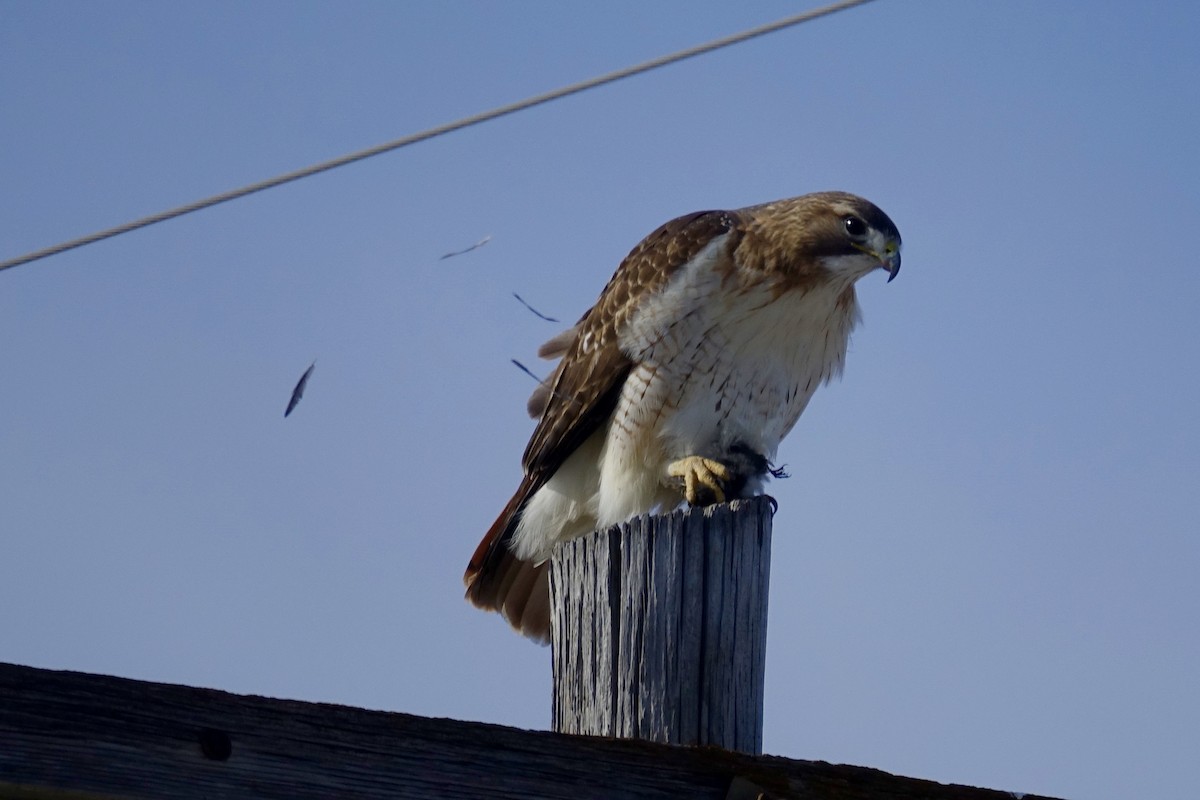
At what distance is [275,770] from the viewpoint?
1707mm

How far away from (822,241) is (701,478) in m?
0.99

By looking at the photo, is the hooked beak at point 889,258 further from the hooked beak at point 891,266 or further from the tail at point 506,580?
the tail at point 506,580

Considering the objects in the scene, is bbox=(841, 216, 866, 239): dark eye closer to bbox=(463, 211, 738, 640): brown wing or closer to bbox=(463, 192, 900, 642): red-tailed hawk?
bbox=(463, 192, 900, 642): red-tailed hawk

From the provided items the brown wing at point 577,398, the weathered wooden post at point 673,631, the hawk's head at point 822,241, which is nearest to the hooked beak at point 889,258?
the hawk's head at point 822,241

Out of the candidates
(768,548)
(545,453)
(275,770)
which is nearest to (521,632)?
(545,453)

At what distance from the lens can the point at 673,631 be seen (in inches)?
93.5

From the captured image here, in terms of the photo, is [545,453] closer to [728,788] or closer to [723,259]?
[723,259]

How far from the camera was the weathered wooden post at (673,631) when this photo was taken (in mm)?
2350

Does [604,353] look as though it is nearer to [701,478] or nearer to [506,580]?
[701,478]

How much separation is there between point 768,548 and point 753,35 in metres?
1.38

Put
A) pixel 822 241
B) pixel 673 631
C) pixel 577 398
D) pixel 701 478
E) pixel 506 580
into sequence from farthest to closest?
1. pixel 822 241
2. pixel 577 398
3. pixel 506 580
4. pixel 701 478
5. pixel 673 631

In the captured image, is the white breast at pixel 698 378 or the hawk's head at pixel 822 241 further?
the hawk's head at pixel 822 241

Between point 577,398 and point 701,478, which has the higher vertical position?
point 577,398

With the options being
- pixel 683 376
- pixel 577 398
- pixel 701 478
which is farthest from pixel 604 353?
pixel 701 478
